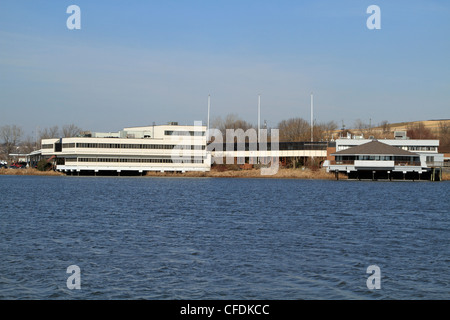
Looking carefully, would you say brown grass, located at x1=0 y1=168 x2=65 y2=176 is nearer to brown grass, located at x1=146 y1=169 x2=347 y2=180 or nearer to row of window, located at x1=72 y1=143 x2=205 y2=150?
row of window, located at x1=72 y1=143 x2=205 y2=150

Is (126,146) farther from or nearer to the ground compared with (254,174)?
farther from the ground

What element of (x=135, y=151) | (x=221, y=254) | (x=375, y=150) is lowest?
(x=221, y=254)

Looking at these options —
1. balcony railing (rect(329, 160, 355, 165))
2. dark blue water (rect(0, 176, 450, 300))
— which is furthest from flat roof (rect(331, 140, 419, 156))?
dark blue water (rect(0, 176, 450, 300))

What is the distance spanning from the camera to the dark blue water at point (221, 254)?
20.2 metres

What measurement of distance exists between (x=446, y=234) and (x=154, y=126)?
381 ft

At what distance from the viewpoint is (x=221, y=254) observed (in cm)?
2683

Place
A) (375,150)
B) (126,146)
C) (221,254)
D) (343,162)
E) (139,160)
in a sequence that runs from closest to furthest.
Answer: (221,254), (375,150), (343,162), (126,146), (139,160)

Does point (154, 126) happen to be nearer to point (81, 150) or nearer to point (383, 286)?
point (81, 150)

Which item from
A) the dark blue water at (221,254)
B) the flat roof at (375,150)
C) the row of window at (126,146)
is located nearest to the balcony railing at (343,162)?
the flat roof at (375,150)

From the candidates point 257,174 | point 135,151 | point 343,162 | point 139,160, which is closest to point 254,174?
point 257,174

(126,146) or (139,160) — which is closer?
(126,146)

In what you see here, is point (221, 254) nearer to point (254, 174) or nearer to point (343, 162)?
point (343, 162)
